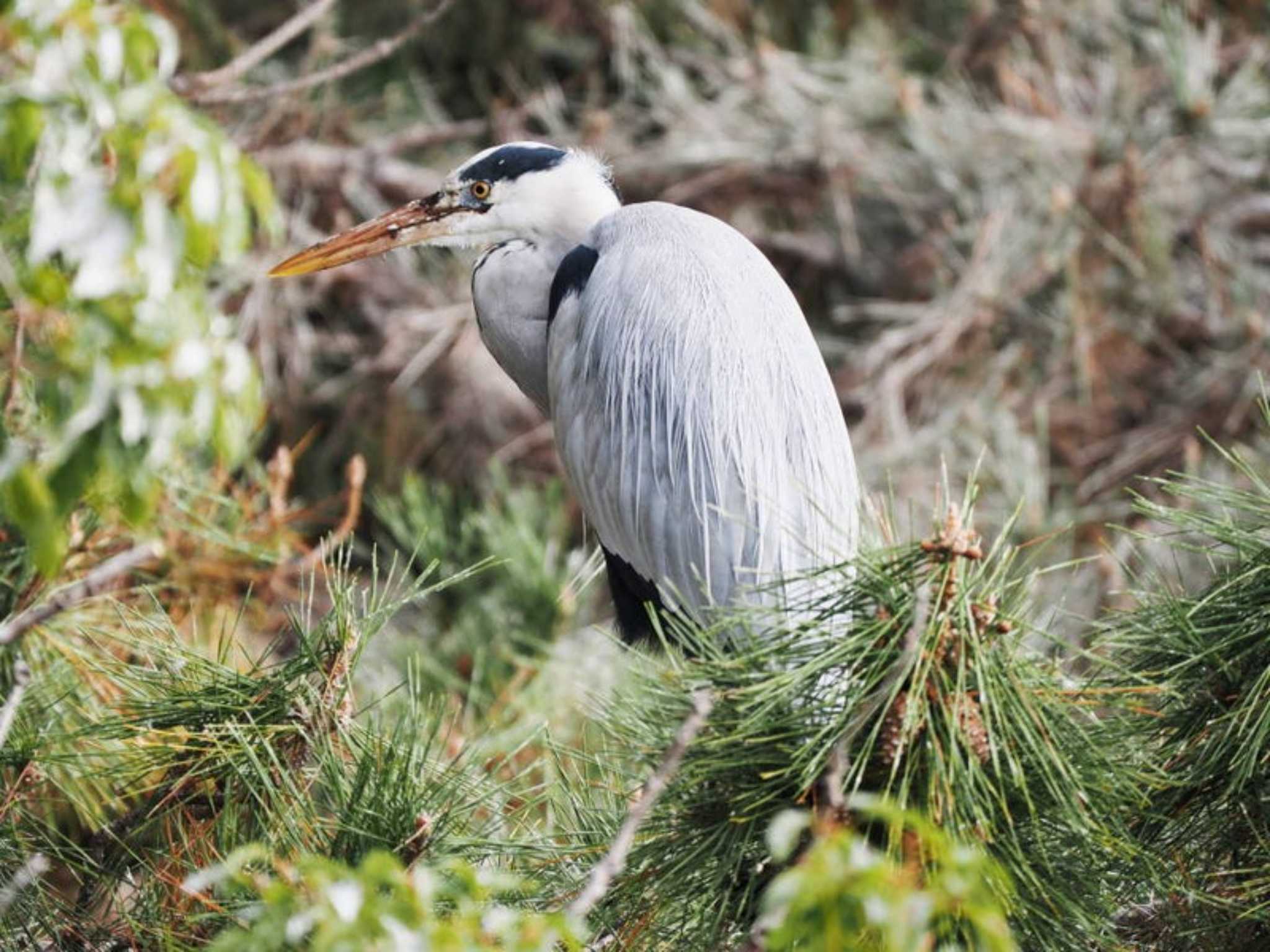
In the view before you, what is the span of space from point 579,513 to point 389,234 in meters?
1.19

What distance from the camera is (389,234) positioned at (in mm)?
2607

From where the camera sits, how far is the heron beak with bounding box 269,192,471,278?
2.57 metres

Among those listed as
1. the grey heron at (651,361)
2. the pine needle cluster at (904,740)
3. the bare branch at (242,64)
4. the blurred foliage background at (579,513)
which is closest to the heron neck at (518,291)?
the grey heron at (651,361)

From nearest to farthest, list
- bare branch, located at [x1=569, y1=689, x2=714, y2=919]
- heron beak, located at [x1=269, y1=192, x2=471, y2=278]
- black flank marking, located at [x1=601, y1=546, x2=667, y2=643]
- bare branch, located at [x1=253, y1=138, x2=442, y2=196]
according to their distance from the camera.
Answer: bare branch, located at [x1=569, y1=689, x2=714, y2=919], black flank marking, located at [x1=601, y1=546, x2=667, y2=643], heron beak, located at [x1=269, y1=192, x2=471, y2=278], bare branch, located at [x1=253, y1=138, x2=442, y2=196]

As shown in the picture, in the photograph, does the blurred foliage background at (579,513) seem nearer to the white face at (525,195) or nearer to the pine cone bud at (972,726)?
the pine cone bud at (972,726)

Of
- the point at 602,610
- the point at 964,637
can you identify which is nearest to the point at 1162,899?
the point at 964,637

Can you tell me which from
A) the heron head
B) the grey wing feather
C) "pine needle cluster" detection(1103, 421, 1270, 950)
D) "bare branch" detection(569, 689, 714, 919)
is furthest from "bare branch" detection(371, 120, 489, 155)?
"bare branch" detection(569, 689, 714, 919)

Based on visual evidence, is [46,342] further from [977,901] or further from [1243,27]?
[1243,27]

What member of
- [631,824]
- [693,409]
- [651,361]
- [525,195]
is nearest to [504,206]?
[525,195]

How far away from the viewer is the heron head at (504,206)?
2605 millimetres

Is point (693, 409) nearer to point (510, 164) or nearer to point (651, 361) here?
point (651, 361)

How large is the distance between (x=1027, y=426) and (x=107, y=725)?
8.83 ft

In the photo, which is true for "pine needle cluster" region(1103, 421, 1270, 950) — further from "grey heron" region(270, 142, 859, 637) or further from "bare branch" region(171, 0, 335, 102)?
"bare branch" region(171, 0, 335, 102)

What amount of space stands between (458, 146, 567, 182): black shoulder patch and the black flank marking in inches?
24.4
